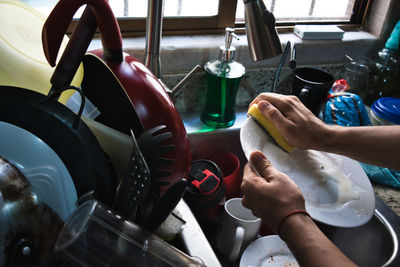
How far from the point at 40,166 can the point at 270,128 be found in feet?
1.64

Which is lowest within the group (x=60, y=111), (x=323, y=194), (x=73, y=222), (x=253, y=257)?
(x=253, y=257)

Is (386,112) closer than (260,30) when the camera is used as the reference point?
No

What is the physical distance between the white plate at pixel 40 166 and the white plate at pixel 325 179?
37cm

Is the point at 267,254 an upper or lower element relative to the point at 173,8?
lower

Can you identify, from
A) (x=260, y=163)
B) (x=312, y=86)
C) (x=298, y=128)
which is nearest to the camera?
(x=260, y=163)

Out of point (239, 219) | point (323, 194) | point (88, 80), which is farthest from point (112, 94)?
point (323, 194)

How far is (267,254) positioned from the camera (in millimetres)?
759

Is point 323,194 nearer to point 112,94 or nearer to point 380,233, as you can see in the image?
point 380,233

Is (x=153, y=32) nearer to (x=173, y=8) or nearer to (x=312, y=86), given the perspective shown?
(x=173, y=8)

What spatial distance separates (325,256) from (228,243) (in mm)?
248

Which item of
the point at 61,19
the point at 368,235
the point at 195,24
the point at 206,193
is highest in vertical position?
the point at 61,19

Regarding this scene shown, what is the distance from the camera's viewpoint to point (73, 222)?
43 cm

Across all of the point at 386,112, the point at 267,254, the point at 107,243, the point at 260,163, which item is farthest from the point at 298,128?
the point at 107,243

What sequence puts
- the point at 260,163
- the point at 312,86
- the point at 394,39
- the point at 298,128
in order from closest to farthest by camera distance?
the point at 260,163
the point at 298,128
the point at 312,86
the point at 394,39
